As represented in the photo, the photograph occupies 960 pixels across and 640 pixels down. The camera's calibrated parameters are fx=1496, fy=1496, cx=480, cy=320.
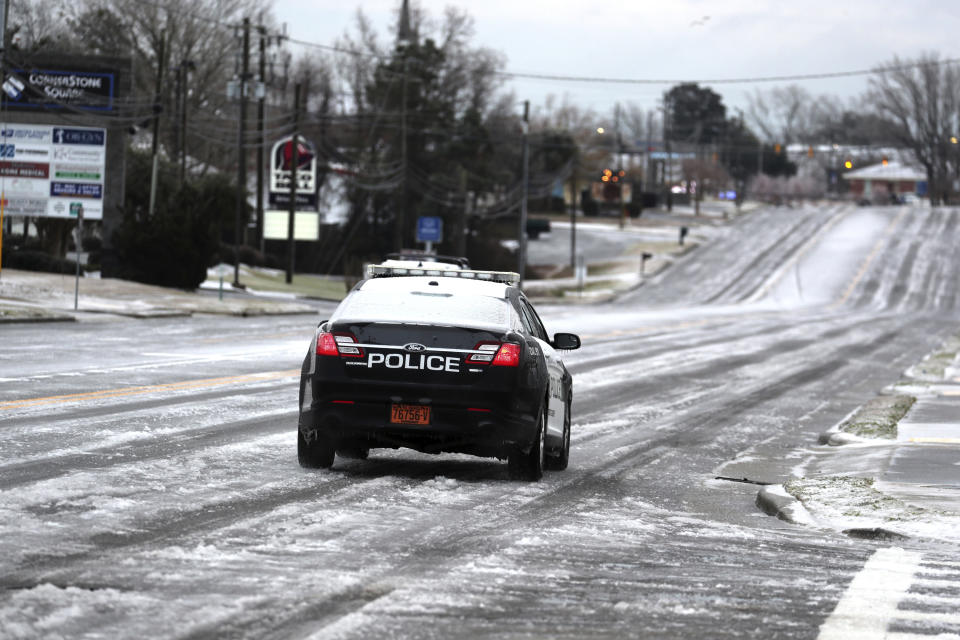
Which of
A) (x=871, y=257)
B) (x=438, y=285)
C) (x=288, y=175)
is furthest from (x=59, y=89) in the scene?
(x=871, y=257)

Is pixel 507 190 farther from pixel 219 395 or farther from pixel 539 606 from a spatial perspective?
pixel 539 606

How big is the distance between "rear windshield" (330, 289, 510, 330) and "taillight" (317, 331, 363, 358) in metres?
0.18

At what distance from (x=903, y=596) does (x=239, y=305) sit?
3785cm

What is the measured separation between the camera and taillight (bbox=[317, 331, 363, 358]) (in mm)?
11000

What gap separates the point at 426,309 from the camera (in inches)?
446

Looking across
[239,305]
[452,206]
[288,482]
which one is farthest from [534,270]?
[288,482]

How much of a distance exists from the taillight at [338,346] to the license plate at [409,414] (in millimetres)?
484

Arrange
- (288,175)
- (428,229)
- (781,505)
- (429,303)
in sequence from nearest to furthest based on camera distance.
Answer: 1. (781,505)
2. (429,303)
3. (288,175)
4. (428,229)

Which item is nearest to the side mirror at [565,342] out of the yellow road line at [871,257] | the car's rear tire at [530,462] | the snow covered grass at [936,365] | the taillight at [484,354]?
the car's rear tire at [530,462]

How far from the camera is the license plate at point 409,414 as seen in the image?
10875 millimetres

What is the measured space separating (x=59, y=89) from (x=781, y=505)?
41.5m

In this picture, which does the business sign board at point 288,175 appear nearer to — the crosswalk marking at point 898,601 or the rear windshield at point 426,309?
the rear windshield at point 426,309

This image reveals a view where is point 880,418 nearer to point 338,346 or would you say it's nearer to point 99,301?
point 338,346

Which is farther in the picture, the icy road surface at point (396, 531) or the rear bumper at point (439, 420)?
the rear bumper at point (439, 420)
